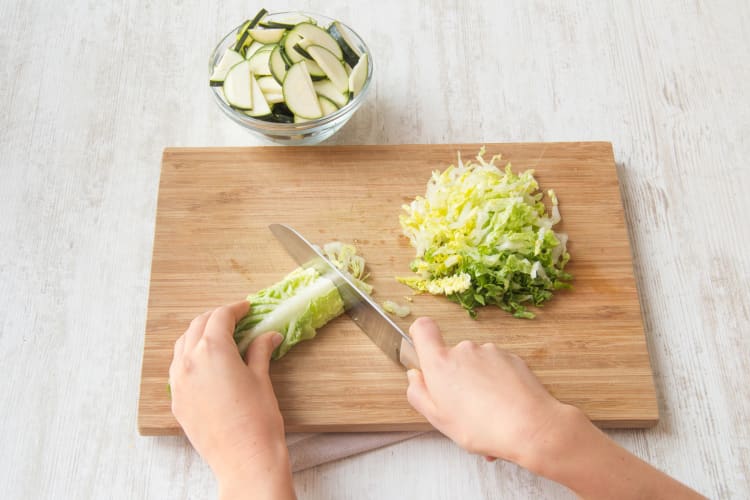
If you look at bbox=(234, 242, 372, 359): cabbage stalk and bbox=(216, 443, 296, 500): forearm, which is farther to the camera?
bbox=(234, 242, 372, 359): cabbage stalk

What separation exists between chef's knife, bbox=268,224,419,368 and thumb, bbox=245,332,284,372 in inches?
11.0

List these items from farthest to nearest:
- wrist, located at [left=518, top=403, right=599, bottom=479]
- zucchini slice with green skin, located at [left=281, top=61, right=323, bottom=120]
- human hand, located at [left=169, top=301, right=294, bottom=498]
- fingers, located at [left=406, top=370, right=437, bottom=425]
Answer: zucchini slice with green skin, located at [left=281, top=61, right=323, bottom=120] < fingers, located at [left=406, top=370, right=437, bottom=425] < human hand, located at [left=169, top=301, right=294, bottom=498] < wrist, located at [left=518, top=403, right=599, bottom=479]

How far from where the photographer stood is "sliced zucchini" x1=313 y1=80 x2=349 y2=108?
110 inches

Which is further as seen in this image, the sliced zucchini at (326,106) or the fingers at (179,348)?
the sliced zucchini at (326,106)

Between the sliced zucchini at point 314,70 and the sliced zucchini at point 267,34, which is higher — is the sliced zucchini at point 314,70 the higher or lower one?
the lower one

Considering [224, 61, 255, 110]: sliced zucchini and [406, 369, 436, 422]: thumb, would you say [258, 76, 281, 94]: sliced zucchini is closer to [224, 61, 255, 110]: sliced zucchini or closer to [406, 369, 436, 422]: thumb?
[224, 61, 255, 110]: sliced zucchini

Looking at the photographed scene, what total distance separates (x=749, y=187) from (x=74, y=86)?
→ 2.93 meters

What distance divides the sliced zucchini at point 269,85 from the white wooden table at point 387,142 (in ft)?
1.39

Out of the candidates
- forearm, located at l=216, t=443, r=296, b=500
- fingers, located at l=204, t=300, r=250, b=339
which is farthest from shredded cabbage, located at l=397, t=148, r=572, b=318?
forearm, located at l=216, t=443, r=296, b=500

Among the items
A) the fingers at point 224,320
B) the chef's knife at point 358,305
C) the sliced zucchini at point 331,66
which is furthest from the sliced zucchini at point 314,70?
the fingers at point 224,320

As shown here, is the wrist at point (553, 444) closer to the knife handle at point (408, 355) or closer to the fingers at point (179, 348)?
the knife handle at point (408, 355)

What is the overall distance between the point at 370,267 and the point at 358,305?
0.23 metres

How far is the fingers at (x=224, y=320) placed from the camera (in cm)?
241

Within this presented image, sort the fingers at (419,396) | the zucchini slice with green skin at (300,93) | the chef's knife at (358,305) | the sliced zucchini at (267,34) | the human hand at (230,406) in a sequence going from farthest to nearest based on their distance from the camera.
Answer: the sliced zucchini at (267,34) → the zucchini slice with green skin at (300,93) → the chef's knife at (358,305) → the fingers at (419,396) → the human hand at (230,406)
